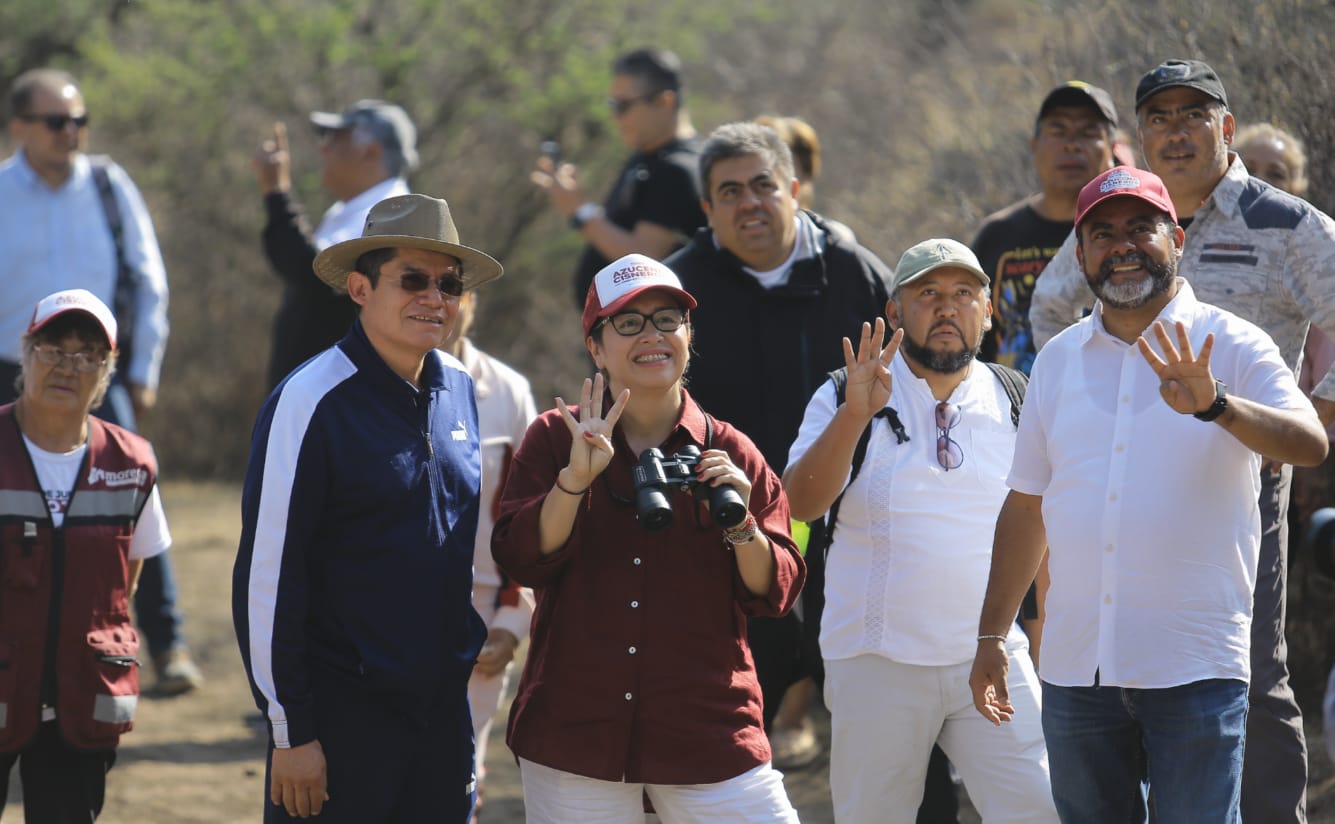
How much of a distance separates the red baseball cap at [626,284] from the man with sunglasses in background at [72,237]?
3.94 metres

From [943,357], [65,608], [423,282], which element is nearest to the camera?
[423,282]

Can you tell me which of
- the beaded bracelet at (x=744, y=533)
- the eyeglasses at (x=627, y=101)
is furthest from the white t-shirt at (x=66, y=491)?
the eyeglasses at (x=627, y=101)

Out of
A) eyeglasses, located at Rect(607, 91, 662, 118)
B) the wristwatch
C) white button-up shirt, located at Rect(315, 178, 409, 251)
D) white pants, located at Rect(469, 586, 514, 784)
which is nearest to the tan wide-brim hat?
white pants, located at Rect(469, 586, 514, 784)

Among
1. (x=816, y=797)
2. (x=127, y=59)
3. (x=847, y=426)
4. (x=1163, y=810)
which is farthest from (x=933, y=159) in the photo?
(x=127, y=59)

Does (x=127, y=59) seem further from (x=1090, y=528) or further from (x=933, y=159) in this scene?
(x=1090, y=528)

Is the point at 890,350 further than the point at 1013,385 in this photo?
No

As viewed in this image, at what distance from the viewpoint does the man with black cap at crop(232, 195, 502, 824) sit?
3.96 metres

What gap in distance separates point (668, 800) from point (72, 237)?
4.87 metres

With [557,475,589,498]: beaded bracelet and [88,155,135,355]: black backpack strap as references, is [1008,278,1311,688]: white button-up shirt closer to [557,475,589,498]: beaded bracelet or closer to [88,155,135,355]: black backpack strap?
[557,475,589,498]: beaded bracelet

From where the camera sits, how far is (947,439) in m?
4.65

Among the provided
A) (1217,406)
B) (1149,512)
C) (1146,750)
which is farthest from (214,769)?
(1217,406)

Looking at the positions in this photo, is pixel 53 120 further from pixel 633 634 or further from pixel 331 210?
pixel 633 634

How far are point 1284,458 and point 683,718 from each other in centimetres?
154

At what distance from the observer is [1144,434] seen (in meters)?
3.95
